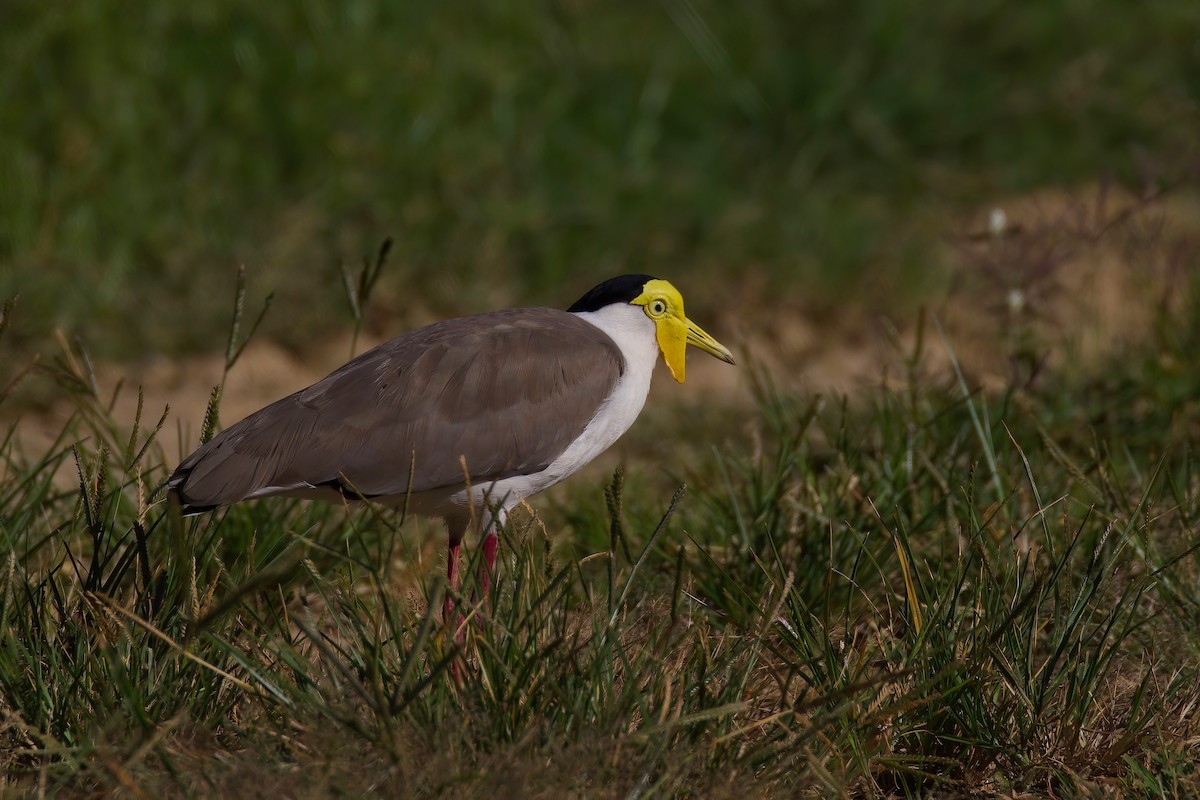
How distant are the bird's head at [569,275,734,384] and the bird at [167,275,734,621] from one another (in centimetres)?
16

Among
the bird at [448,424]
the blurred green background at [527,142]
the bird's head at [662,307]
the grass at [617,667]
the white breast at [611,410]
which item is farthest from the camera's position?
the blurred green background at [527,142]

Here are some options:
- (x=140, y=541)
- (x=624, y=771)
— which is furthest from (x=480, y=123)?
(x=624, y=771)

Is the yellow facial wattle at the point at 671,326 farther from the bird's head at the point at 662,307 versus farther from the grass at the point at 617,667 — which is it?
the grass at the point at 617,667

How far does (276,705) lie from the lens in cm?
287

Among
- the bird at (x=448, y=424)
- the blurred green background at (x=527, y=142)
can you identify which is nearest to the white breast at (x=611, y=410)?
the bird at (x=448, y=424)

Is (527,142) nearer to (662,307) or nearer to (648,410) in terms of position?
(648,410)

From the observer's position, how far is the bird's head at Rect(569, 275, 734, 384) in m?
3.87

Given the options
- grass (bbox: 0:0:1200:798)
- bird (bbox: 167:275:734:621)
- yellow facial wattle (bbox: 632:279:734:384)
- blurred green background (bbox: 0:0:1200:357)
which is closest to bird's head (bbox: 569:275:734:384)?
yellow facial wattle (bbox: 632:279:734:384)

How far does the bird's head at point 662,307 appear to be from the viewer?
387 centimetres

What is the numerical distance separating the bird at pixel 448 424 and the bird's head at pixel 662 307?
0.52 feet

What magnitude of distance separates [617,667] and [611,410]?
73cm

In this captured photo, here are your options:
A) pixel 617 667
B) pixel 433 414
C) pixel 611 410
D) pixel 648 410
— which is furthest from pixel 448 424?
pixel 648 410

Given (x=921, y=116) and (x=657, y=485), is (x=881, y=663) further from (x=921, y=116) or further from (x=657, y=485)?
(x=921, y=116)

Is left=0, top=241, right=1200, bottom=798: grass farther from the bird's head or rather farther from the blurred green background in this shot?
the blurred green background
